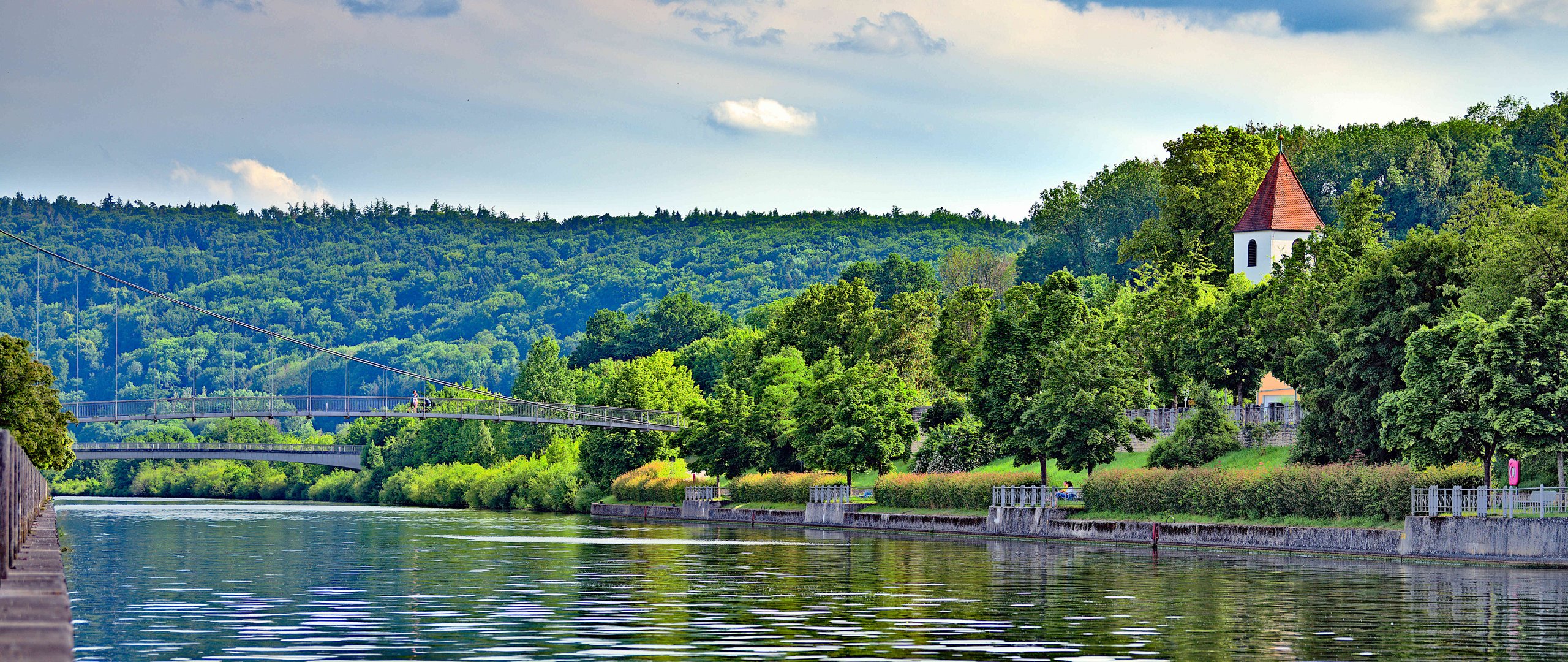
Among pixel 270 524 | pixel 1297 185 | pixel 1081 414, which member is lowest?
pixel 270 524

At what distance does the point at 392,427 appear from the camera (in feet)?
565

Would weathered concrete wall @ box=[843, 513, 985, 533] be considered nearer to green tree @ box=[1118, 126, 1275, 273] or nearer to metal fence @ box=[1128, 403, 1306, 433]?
metal fence @ box=[1128, 403, 1306, 433]

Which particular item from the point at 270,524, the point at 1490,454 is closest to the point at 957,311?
the point at 270,524

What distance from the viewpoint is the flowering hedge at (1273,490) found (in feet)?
163

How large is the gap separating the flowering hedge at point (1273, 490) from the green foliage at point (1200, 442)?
21.6ft

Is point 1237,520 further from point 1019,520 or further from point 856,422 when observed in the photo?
point 856,422

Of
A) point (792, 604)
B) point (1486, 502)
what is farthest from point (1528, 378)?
point (792, 604)

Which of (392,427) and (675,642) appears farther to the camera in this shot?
(392,427)

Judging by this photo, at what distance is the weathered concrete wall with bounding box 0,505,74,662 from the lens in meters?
12.2

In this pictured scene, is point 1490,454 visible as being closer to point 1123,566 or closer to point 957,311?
point 1123,566

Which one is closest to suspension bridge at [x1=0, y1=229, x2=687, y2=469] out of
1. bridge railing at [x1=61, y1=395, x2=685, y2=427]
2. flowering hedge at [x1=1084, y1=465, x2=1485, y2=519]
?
bridge railing at [x1=61, y1=395, x2=685, y2=427]

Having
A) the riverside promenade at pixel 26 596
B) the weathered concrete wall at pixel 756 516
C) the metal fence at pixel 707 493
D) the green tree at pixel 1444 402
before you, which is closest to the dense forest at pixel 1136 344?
the green tree at pixel 1444 402

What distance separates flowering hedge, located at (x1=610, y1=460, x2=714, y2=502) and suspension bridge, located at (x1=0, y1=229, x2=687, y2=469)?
303 cm

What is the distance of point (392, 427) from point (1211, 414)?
11385cm
